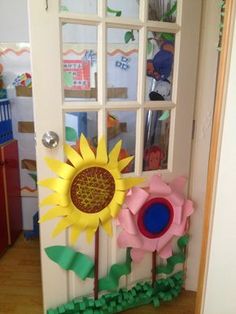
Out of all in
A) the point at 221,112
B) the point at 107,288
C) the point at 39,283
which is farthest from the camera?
the point at 39,283

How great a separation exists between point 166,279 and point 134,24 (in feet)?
4.30

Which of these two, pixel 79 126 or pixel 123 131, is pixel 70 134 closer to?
pixel 79 126

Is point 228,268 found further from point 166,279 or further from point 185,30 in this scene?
point 185,30

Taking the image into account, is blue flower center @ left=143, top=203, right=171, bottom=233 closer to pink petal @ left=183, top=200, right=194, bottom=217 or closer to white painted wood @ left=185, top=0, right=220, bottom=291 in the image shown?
pink petal @ left=183, top=200, right=194, bottom=217

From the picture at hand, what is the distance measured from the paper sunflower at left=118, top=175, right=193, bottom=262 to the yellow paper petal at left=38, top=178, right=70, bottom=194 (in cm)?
31

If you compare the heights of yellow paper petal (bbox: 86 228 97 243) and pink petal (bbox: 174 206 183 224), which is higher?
pink petal (bbox: 174 206 183 224)

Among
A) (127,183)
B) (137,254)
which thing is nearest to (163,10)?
(127,183)

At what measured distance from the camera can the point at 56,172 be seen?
121 centimetres

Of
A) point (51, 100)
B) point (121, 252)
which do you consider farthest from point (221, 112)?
point (121, 252)

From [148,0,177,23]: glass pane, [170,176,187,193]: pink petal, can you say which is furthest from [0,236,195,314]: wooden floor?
[148,0,177,23]: glass pane

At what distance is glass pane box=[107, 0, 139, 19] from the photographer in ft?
3.93

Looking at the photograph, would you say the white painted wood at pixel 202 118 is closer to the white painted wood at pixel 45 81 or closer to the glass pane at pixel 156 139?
the glass pane at pixel 156 139

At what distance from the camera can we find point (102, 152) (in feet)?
4.09

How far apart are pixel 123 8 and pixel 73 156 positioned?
67cm
